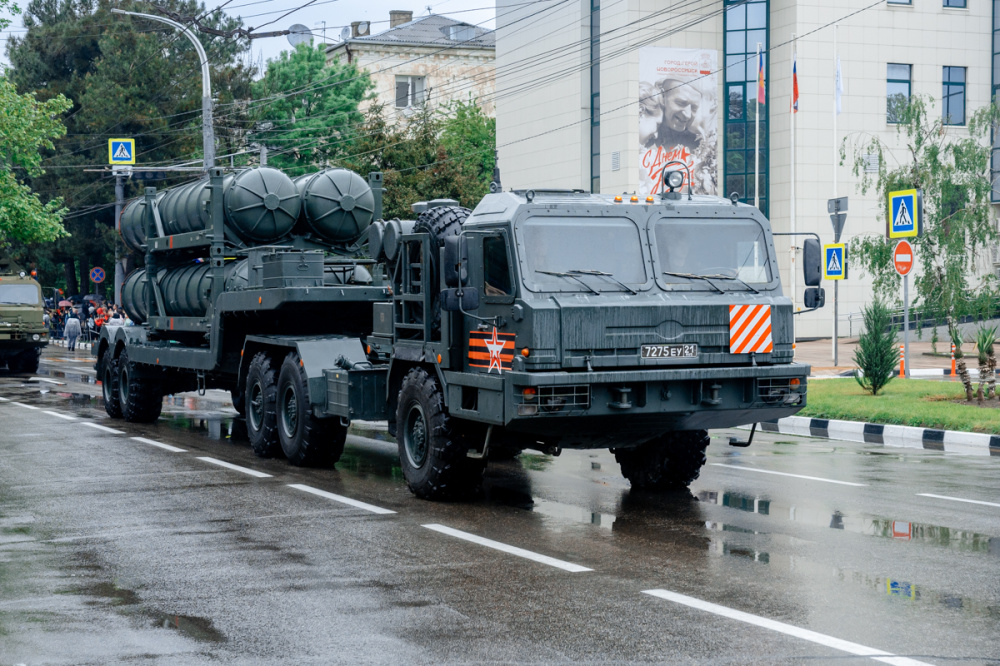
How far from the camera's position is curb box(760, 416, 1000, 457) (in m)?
15.7

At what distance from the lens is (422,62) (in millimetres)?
71625

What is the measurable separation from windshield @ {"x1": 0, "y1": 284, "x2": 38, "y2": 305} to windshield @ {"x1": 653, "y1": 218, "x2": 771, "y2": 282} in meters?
27.6

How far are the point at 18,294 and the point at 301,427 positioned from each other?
943 inches

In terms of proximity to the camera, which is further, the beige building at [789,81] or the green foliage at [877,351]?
the beige building at [789,81]

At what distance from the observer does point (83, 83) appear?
6119 cm

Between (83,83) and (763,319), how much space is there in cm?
5669

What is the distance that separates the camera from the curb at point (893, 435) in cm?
1569

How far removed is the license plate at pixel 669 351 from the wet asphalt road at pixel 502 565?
1.28 metres

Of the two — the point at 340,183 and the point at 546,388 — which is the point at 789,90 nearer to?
the point at 340,183

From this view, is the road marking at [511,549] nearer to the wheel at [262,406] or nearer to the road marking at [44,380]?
the wheel at [262,406]

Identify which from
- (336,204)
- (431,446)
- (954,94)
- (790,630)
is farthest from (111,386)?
(954,94)

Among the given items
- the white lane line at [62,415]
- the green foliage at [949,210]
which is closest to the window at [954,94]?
the green foliage at [949,210]

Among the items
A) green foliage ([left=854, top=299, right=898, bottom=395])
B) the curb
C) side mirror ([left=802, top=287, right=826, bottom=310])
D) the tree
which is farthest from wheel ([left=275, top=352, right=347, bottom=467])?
the tree

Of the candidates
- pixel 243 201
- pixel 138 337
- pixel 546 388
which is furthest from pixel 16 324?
pixel 546 388
